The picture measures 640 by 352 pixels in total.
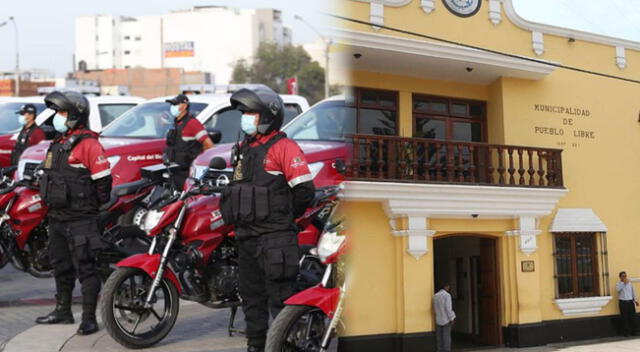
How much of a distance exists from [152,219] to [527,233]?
19.3 ft

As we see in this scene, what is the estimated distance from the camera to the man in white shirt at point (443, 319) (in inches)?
300

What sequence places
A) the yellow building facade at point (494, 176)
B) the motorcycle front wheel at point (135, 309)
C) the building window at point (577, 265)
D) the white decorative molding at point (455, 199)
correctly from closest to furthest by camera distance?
the motorcycle front wheel at point (135, 309) → the white decorative molding at point (455, 199) → the yellow building facade at point (494, 176) → the building window at point (577, 265)

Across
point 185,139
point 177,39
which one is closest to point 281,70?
point 177,39

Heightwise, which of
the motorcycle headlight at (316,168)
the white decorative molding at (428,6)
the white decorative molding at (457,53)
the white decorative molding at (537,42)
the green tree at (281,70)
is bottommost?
the motorcycle headlight at (316,168)

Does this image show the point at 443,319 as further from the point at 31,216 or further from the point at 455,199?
the point at 31,216

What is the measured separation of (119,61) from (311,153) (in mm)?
52771

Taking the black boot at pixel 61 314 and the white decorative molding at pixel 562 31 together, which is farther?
the white decorative molding at pixel 562 31

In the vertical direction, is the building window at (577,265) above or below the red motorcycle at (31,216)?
below

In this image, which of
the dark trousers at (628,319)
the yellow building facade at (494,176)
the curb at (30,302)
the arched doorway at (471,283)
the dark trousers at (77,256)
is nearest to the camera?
the dark trousers at (77,256)

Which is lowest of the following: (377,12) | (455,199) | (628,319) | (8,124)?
(628,319)

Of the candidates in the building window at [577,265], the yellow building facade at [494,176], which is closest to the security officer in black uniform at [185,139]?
the yellow building facade at [494,176]

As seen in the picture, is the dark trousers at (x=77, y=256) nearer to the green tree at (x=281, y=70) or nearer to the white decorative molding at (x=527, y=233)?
the white decorative molding at (x=527, y=233)

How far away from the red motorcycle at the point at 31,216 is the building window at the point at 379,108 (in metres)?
2.91

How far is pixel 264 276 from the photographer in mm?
3953
